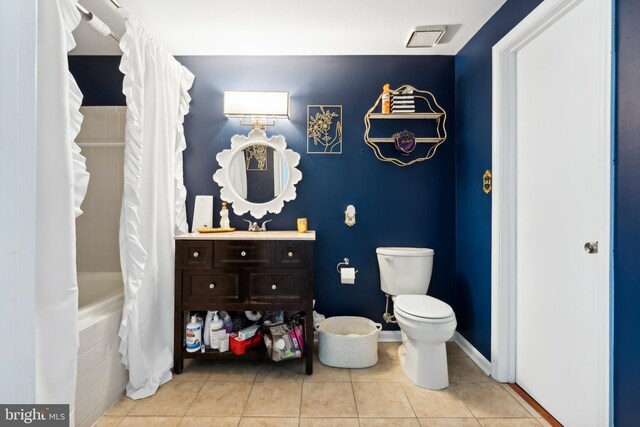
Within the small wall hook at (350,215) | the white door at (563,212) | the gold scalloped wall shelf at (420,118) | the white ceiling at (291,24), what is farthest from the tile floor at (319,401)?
the white ceiling at (291,24)

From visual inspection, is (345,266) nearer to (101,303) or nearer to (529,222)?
(529,222)

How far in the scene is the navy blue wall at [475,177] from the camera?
203 centimetres

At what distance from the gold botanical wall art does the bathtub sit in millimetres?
1698

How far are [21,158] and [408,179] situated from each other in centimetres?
232

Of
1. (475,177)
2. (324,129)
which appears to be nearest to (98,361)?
(324,129)

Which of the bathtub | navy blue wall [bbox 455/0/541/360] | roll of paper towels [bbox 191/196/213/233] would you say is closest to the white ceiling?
navy blue wall [bbox 455/0/541/360]

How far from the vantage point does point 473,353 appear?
2.21m

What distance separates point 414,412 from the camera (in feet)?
5.44

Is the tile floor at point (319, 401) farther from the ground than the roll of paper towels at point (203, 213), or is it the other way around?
the roll of paper towels at point (203, 213)

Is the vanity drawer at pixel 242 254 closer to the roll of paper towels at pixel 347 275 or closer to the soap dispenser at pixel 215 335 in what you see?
the soap dispenser at pixel 215 335

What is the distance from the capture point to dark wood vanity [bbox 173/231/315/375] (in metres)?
2.02

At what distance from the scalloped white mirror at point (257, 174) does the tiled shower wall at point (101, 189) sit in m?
0.83

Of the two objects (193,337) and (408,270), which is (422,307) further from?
(193,337)

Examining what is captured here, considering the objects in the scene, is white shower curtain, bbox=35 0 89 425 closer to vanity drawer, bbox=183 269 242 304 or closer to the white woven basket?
vanity drawer, bbox=183 269 242 304
